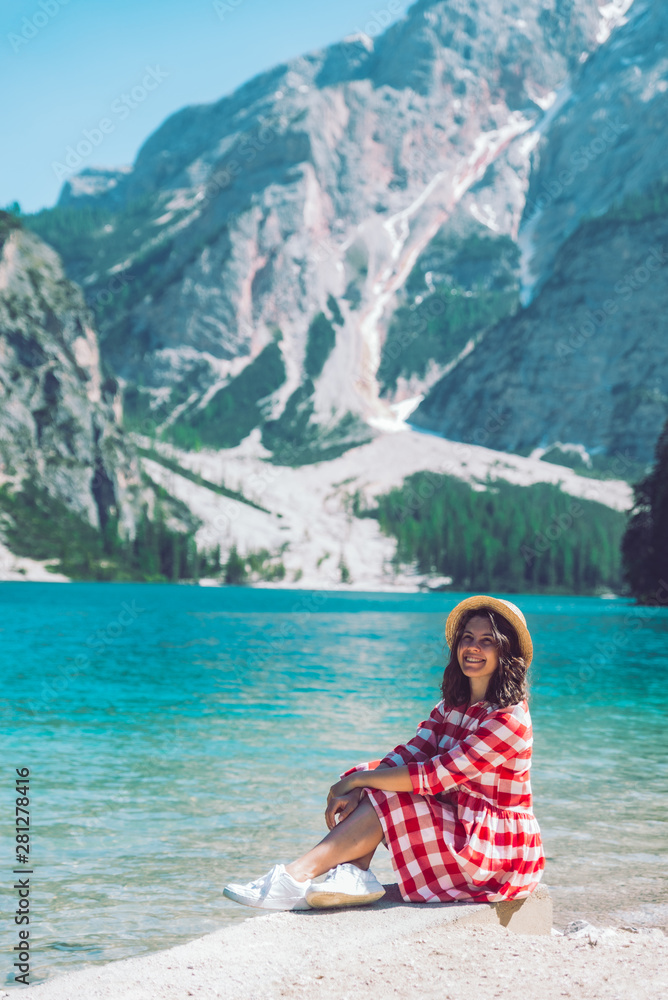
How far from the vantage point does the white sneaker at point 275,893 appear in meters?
7.16

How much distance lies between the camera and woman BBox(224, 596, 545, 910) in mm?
7168

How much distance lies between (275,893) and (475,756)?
187 cm

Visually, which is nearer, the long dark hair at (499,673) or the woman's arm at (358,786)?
the woman's arm at (358,786)

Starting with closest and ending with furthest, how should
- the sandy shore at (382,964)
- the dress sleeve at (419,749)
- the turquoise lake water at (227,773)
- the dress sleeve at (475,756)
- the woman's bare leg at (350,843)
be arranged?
the sandy shore at (382,964) → the dress sleeve at (475,756) → the woman's bare leg at (350,843) → the dress sleeve at (419,749) → the turquoise lake water at (227,773)

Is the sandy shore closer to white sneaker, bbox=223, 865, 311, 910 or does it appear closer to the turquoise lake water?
white sneaker, bbox=223, 865, 311, 910

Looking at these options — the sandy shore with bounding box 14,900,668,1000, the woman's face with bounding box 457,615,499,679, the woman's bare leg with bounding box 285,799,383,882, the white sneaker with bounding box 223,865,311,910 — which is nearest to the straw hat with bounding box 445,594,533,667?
the woman's face with bounding box 457,615,499,679

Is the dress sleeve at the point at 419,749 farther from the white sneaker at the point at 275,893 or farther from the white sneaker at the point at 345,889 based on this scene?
the white sneaker at the point at 275,893

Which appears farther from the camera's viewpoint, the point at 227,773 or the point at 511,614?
the point at 227,773

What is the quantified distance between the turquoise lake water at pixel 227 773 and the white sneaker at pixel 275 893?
1.79 metres

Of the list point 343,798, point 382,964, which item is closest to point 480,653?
point 343,798

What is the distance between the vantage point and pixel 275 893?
721 cm

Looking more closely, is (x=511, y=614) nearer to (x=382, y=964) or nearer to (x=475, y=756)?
(x=475, y=756)

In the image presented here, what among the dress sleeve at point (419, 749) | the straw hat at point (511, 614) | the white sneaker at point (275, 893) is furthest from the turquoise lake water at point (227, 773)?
the straw hat at point (511, 614)

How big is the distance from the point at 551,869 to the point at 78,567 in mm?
175240
